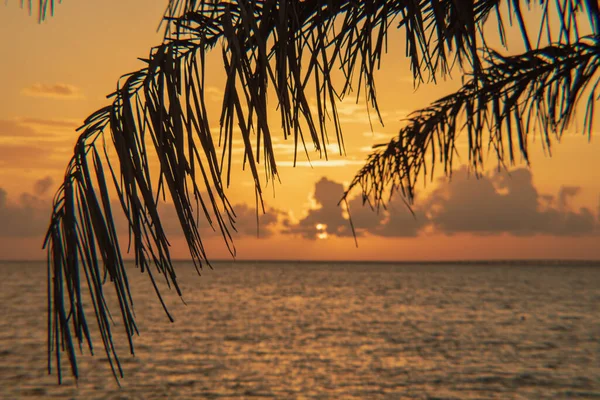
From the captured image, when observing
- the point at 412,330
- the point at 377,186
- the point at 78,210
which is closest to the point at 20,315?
the point at 412,330

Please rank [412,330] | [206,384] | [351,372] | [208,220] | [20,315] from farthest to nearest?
[20,315] → [412,330] → [351,372] → [206,384] → [208,220]

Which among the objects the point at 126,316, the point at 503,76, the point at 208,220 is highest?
the point at 503,76

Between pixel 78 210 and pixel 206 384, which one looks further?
pixel 206 384

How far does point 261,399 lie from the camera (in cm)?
1366

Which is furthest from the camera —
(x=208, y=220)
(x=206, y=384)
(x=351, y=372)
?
(x=351, y=372)

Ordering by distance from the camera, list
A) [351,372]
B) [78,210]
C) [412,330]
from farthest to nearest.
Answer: [412,330], [351,372], [78,210]

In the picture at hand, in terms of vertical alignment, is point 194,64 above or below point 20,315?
above

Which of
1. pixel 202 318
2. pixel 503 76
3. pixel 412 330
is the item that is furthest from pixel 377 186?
pixel 202 318

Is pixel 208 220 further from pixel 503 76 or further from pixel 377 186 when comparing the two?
pixel 377 186

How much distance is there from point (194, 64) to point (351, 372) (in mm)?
15960

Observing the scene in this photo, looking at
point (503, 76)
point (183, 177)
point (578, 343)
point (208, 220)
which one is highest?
point (503, 76)

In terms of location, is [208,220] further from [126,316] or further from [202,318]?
[202,318]

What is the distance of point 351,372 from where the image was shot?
56.2 ft

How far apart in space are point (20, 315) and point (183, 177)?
3563cm
